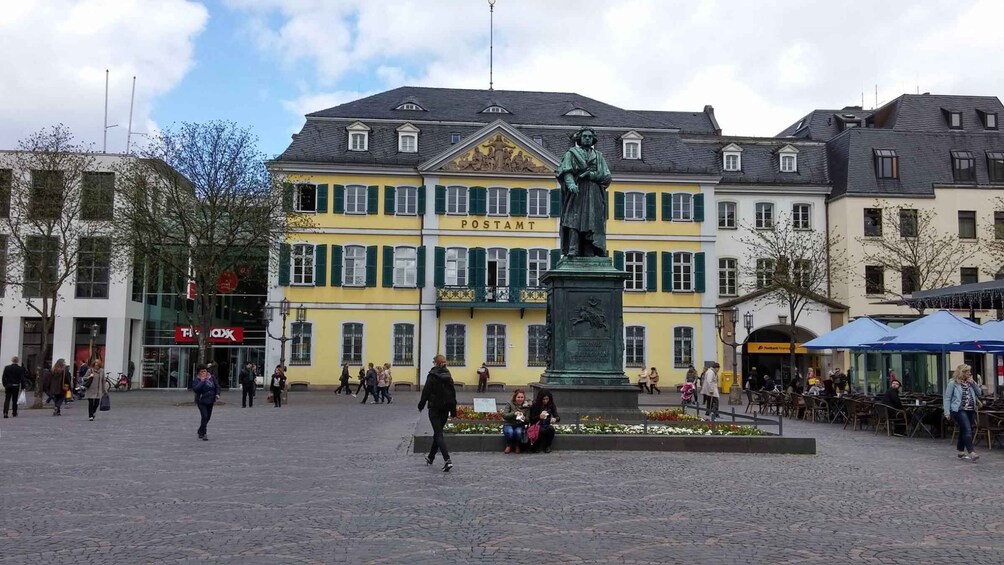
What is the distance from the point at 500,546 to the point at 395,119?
3935 cm

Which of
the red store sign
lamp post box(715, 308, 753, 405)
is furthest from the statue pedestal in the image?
the red store sign

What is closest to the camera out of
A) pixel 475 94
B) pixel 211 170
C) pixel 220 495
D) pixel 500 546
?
pixel 500 546

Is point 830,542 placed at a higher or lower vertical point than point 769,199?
lower

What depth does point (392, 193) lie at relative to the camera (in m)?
43.0

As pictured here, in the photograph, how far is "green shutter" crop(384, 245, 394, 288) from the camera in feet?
140

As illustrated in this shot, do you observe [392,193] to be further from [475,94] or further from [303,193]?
[475,94]

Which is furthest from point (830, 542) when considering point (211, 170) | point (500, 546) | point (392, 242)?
point (392, 242)

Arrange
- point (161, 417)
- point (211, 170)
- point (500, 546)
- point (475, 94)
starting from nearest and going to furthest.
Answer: point (500, 546) < point (161, 417) < point (211, 170) < point (475, 94)

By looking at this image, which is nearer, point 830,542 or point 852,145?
point 830,542

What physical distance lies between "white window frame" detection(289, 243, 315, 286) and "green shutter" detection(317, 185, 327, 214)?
166 centimetres

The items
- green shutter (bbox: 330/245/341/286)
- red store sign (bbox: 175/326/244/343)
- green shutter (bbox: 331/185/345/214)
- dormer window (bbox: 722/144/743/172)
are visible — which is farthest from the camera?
dormer window (bbox: 722/144/743/172)

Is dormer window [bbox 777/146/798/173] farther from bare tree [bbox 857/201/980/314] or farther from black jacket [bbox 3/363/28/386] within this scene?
black jacket [bbox 3/363/28/386]

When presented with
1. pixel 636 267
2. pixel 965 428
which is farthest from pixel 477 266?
pixel 965 428

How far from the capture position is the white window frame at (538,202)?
43344 mm
